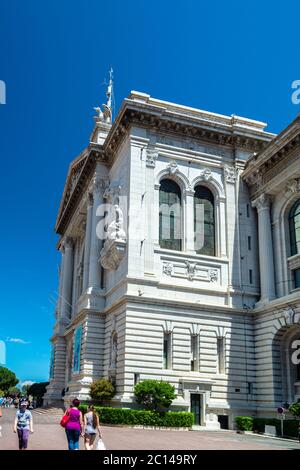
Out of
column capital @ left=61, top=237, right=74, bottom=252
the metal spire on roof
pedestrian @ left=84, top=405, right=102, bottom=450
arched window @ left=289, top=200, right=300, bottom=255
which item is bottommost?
pedestrian @ left=84, top=405, right=102, bottom=450

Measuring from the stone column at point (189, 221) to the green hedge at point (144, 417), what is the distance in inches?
498

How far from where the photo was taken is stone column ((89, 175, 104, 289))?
44.8 m

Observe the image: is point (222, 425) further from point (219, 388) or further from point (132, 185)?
point (132, 185)

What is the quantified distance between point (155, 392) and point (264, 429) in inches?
306

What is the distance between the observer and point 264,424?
1357 inches

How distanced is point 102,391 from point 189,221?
14626 millimetres

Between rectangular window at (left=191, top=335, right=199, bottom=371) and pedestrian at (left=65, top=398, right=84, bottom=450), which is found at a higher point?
rectangular window at (left=191, top=335, right=199, bottom=371)

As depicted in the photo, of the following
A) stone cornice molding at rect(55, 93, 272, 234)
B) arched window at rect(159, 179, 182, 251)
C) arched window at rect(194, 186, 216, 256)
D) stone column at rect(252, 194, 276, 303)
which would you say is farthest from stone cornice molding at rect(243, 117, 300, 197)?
arched window at rect(159, 179, 182, 251)

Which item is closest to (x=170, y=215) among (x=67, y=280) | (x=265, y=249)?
(x=265, y=249)

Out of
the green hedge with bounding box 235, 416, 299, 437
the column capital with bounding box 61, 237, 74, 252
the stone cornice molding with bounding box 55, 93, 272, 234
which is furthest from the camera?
the column capital with bounding box 61, 237, 74, 252

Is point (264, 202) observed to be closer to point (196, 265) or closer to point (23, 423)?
point (196, 265)

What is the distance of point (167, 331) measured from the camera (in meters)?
37.2

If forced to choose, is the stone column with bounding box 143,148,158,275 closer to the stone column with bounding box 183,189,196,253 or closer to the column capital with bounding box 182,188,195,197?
the stone column with bounding box 183,189,196,253

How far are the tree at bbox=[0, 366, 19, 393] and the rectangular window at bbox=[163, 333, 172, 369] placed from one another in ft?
346
